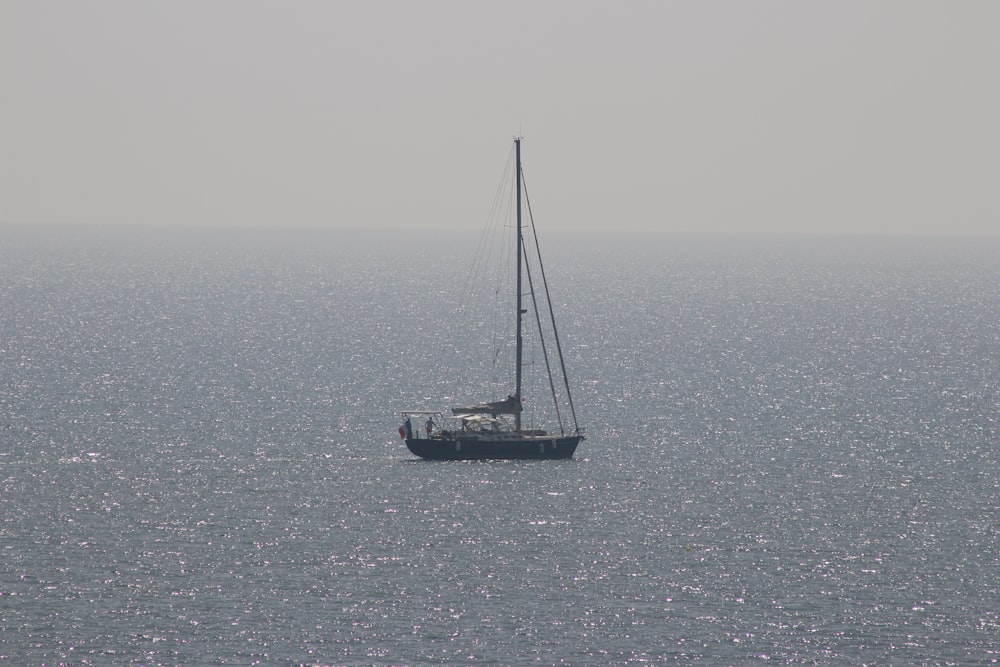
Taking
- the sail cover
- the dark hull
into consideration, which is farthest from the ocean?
the sail cover

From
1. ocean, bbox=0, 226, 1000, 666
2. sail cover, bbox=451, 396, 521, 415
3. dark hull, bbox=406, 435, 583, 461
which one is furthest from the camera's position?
sail cover, bbox=451, 396, 521, 415

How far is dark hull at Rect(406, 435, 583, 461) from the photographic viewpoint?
90750 mm

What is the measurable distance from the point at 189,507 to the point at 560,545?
21.0 m

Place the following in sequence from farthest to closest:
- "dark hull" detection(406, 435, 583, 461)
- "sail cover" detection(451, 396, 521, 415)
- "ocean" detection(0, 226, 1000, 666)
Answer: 1. "sail cover" detection(451, 396, 521, 415)
2. "dark hull" detection(406, 435, 583, 461)
3. "ocean" detection(0, 226, 1000, 666)

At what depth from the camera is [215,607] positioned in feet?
199

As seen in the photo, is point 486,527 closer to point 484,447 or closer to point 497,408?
point 484,447

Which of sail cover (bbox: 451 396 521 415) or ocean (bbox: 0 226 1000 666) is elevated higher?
sail cover (bbox: 451 396 521 415)

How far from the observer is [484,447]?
9088 centimetres

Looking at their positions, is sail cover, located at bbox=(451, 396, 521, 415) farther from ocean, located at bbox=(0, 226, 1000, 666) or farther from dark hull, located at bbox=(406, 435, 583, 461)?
ocean, located at bbox=(0, 226, 1000, 666)

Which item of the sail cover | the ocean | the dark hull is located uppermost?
the sail cover

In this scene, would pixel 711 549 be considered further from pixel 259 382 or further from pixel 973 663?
pixel 259 382

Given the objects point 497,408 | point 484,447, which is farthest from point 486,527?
point 497,408

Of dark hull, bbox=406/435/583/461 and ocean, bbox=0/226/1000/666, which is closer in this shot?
ocean, bbox=0/226/1000/666

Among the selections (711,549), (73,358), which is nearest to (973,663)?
(711,549)
